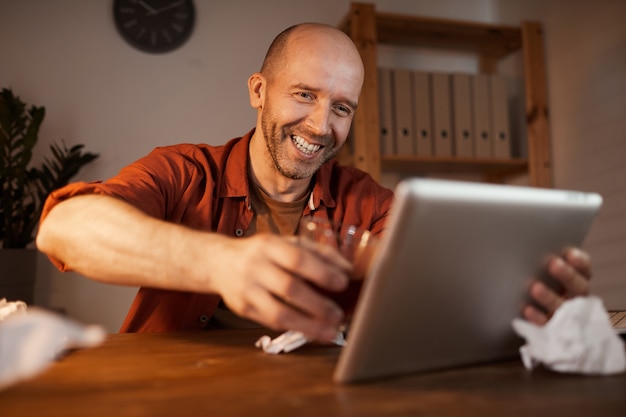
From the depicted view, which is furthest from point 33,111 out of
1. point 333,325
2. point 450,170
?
point 333,325

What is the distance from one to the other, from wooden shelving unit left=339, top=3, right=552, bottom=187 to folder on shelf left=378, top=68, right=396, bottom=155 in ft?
0.14

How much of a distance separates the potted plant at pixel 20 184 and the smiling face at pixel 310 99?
1413 mm

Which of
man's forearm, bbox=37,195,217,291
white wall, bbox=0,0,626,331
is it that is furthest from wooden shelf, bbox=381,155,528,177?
man's forearm, bbox=37,195,217,291

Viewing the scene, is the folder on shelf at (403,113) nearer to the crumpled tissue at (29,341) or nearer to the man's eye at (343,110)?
the man's eye at (343,110)

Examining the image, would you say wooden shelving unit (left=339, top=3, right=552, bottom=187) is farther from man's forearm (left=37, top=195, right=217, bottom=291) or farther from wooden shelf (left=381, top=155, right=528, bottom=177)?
man's forearm (left=37, top=195, right=217, bottom=291)

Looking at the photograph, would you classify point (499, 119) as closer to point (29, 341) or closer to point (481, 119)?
point (481, 119)

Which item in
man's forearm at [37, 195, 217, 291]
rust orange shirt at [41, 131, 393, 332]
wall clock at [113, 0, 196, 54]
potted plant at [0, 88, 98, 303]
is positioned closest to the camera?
man's forearm at [37, 195, 217, 291]

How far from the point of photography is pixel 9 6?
8.84 ft

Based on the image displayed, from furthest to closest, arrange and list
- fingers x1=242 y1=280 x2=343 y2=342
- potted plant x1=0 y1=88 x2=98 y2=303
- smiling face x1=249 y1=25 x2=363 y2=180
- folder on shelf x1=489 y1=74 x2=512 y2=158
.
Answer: folder on shelf x1=489 y1=74 x2=512 y2=158 → potted plant x1=0 y1=88 x2=98 y2=303 → smiling face x1=249 y1=25 x2=363 y2=180 → fingers x1=242 y1=280 x2=343 y2=342

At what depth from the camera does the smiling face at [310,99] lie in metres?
1.47

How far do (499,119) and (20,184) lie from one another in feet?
7.17

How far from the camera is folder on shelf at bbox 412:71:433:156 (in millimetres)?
2580

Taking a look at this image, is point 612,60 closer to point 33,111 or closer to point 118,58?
point 118,58

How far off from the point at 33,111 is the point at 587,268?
99.1 inches
